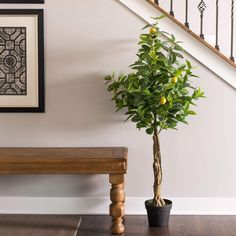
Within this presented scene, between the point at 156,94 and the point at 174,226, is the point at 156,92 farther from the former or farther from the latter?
the point at 174,226

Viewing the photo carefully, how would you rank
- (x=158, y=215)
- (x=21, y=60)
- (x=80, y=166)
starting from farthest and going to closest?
(x=21, y=60), (x=158, y=215), (x=80, y=166)

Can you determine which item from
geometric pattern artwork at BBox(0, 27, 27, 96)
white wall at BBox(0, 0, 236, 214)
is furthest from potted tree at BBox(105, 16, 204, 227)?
geometric pattern artwork at BBox(0, 27, 27, 96)

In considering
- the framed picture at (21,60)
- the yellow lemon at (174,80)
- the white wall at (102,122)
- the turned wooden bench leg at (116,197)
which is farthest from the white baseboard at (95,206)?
the yellow lemon at (174,80)

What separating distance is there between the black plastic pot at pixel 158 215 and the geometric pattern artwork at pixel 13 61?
4.49ft

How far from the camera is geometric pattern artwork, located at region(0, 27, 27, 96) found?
3.73 meters

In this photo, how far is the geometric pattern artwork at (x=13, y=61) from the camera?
147 inches

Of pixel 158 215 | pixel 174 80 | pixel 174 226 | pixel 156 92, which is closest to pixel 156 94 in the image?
pixel 156 92

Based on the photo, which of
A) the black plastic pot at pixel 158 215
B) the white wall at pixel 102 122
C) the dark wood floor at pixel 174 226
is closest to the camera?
the dark wood floor at pixel 174 226

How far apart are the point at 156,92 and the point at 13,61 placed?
1246 mm

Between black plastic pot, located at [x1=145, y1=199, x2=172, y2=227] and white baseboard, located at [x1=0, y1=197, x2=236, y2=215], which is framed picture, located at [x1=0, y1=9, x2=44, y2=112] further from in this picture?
black plastic pot, located at [x1=145, y1=199, x2=172, y2=227]

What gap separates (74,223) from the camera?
3.47m

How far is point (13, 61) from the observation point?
3742 mm

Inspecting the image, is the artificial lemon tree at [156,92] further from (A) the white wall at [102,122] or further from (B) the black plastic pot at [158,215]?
(A) the white wall at [102,122]

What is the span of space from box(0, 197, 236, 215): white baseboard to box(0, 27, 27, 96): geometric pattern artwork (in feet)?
2.93
